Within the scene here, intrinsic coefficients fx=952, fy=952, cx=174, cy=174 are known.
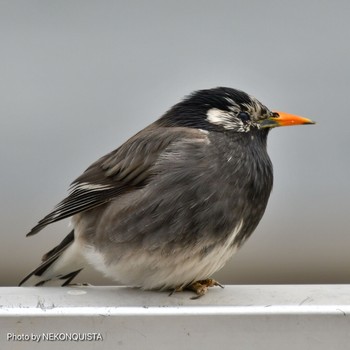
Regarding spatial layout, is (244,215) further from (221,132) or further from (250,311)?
(250,311)

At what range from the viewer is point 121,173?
319 cm

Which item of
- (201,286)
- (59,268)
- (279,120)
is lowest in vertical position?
(201,286)

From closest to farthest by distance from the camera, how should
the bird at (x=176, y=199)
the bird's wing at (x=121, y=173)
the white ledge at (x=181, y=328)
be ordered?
the white ledge at (x=181, y=328), the bird at (x=176, y=199), the bird's wing at (x=121, y=173)

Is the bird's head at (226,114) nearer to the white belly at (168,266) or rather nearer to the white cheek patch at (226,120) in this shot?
the white cheek patch at (226,120)

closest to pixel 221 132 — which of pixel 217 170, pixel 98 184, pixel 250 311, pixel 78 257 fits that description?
pixel 217 170

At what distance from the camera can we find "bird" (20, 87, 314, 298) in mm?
2984

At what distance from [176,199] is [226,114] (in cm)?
39

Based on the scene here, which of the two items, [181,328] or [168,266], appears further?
[168,266]

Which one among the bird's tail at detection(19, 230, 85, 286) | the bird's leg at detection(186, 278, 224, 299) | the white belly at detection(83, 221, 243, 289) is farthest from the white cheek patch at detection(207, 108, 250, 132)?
the bird's tail at detection(19, 230, 85, 286)

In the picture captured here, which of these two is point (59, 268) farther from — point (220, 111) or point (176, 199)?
point (220, 111)

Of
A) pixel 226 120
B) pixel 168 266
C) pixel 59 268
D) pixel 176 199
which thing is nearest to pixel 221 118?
pixel 226 120

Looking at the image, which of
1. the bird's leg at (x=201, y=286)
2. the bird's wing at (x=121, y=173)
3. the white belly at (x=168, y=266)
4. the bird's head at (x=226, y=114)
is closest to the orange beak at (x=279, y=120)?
the bird's head at (x=226, y=114)

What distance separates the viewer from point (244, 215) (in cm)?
304

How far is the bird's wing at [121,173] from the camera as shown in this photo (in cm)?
315
